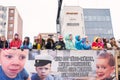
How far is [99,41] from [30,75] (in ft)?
10.6

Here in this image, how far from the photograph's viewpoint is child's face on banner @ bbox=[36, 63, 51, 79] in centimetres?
1481

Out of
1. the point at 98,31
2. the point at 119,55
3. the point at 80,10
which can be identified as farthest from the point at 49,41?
the point at 98,31

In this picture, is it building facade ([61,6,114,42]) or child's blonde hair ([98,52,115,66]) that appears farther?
building facade ([61,6,114,42])

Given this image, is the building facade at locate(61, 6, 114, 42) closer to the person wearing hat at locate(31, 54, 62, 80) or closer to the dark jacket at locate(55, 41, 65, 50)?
the dark jacket at locate(55, 41, 65, 50)

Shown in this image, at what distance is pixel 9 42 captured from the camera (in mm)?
15227

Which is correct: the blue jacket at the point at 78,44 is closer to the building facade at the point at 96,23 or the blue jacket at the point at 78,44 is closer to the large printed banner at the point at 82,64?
the large printed banner at the point at 82,64

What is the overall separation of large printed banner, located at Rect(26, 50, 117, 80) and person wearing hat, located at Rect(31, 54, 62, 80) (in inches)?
6.4

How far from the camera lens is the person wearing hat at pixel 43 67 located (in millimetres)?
14812

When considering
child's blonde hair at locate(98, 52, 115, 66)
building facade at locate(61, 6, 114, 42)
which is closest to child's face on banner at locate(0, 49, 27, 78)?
child's blonde hair at locate(98, 52, 115, 66)

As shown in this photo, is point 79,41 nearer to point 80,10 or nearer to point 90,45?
point 90,45

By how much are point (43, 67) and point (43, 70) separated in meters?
0.12

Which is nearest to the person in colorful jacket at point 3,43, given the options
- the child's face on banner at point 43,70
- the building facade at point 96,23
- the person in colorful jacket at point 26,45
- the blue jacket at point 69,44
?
the person in colorful jacket at point 26,45

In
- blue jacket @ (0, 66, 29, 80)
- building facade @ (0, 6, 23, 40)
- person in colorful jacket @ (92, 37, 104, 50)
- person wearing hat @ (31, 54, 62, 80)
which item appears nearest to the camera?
blue jacket @ (0, 66, 29, 80)

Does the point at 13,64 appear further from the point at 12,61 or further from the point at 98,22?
the point at 98,22
